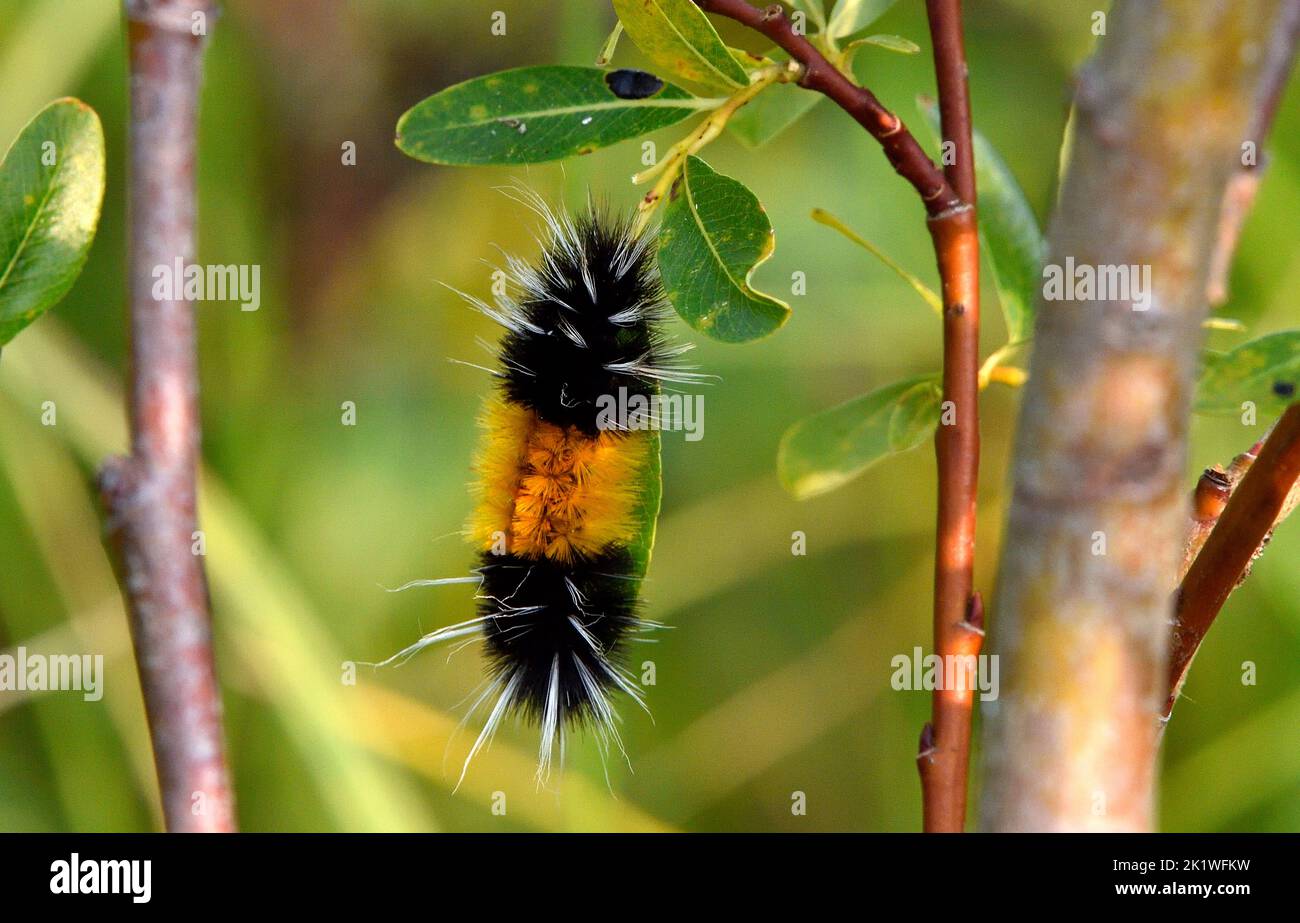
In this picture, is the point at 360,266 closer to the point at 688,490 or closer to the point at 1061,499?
the point at 688,490

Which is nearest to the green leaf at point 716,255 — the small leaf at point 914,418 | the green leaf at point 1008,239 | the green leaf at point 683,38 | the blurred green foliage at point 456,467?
the green leaf at point 683,38

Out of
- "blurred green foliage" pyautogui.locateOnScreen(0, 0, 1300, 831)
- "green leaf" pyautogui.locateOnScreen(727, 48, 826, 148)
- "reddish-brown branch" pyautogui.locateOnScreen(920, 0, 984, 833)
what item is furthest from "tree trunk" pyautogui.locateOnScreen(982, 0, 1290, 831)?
"blurred green foliage" pyautogui.locateOnScreen(0, 0, 1300, 831)

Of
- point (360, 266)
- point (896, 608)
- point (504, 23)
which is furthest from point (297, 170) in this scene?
point (896, 608)

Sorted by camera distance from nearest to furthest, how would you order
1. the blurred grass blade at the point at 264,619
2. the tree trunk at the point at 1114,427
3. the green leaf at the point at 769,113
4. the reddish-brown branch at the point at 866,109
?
1. the tree trunk at the point at 1114,427
2. the reddish-brown branch at the point at 866,109
3. the green leaf at the point at 769,113
4. the blurred grass blade at the point at 264,619

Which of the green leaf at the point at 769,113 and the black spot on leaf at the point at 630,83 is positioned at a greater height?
the green leaf at the point at 769,113

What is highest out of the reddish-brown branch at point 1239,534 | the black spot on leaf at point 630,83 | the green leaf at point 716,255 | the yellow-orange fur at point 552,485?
the black spot on leaf at point 630,83

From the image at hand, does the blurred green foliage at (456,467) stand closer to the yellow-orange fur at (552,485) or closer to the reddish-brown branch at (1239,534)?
the yellow-orange fur at (552,485)

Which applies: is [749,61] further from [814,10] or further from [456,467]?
[456,467]
